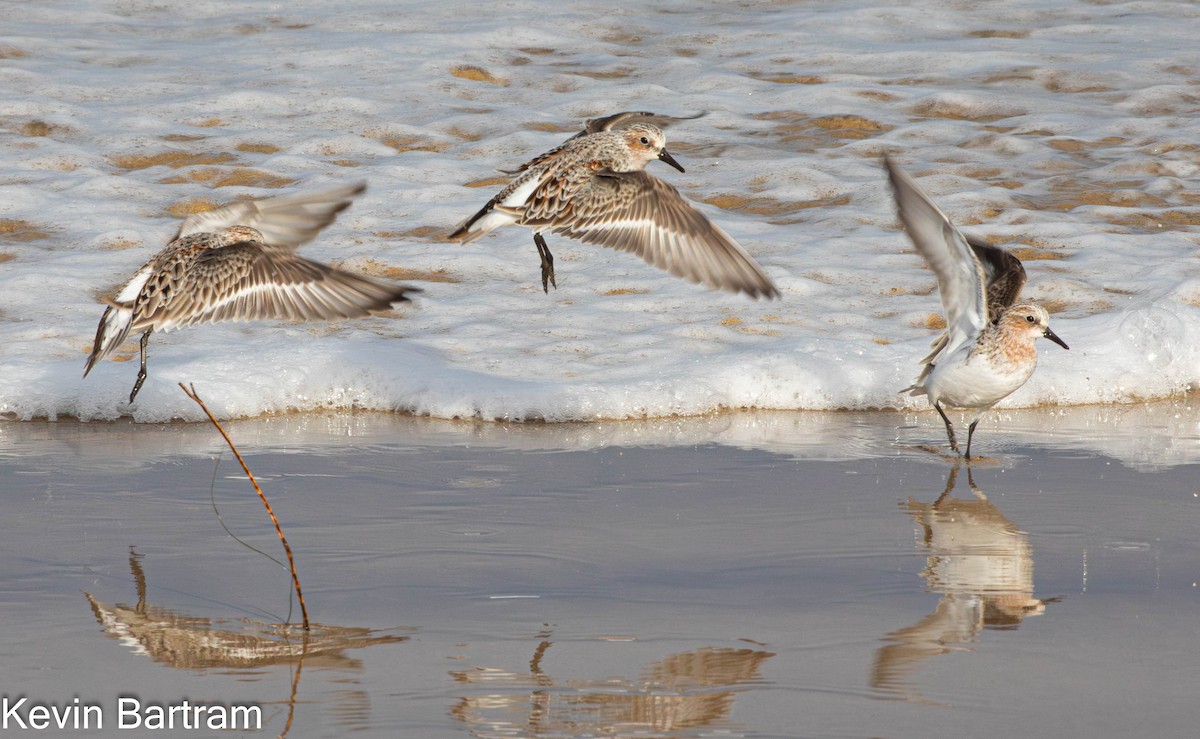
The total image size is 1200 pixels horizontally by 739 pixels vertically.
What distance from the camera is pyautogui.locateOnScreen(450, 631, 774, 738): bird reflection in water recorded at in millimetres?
3006

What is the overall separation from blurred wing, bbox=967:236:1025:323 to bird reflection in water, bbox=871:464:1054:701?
1.12 meters

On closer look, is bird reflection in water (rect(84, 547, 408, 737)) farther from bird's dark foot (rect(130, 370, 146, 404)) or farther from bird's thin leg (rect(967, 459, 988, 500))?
bird's thin leg (rect(967, 459, 988, 500))

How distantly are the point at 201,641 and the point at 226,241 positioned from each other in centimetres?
261

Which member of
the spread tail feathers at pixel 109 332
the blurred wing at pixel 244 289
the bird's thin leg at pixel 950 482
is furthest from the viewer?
the spread tail feathers at pixel 109 332

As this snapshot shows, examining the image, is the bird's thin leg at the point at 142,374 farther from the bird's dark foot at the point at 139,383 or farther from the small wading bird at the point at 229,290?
the small wading bird at the point at 229,290

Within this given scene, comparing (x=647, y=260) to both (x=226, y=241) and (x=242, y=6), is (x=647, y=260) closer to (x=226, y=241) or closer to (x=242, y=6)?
(x=226, y=241)

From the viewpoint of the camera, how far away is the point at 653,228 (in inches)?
230

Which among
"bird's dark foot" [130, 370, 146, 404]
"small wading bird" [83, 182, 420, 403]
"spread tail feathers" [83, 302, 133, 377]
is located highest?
"small wading bird" [83, 182, 420, 403]

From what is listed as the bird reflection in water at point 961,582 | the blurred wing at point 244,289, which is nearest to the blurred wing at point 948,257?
the bird reflection in water at point 961,582

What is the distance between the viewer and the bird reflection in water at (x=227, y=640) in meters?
3.34

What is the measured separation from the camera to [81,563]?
411 centimetres

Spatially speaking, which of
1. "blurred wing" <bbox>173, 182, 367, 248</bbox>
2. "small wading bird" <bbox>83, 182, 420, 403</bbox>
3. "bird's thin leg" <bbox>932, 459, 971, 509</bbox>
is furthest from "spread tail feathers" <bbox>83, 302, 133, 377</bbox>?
"bird's thin leg" <bbox>932, 459, 971, 509</bbox>

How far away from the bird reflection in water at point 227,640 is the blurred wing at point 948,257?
9.51ft
